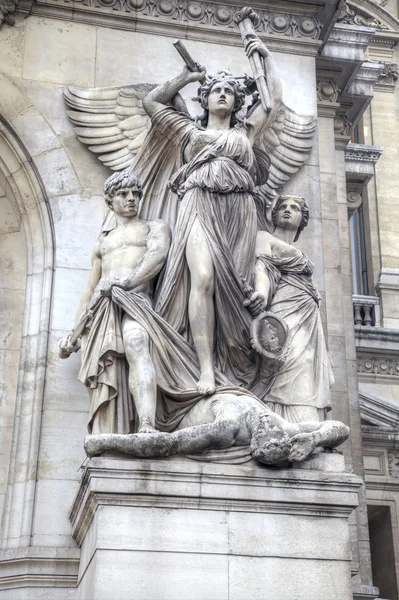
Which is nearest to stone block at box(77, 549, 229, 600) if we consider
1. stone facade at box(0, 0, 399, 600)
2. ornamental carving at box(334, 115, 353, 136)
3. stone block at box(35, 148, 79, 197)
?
stone facade at box(0, 0, 399, 600)

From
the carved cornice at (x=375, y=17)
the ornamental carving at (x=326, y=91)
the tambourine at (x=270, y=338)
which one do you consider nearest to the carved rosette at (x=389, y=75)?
the carved cornice at (x=375, y=17)

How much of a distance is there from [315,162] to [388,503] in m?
7.38

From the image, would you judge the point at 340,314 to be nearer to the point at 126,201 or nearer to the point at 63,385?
the point at 126,201

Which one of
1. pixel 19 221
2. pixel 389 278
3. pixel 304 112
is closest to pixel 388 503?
pixel 389 278

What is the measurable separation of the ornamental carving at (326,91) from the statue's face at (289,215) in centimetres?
308

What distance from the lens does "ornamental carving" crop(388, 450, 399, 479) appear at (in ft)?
57.1

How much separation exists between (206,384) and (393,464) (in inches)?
366

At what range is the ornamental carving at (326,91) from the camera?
13266mm

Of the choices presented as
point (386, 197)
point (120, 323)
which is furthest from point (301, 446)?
point (386, 197)

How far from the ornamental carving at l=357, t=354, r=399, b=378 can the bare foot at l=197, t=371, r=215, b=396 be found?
1017 centimetres

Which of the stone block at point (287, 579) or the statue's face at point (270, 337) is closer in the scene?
the stone block at point (287, 579)

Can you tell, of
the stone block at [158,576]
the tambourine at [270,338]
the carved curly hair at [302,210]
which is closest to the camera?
the stone block at [158,576]

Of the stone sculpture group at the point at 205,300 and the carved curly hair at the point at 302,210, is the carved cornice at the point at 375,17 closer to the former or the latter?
the stone sculpture group at the point at 205,300

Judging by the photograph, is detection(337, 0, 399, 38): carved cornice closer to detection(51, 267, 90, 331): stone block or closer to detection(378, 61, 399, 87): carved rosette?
detection(378, 61, 399, 87): carved rosette
